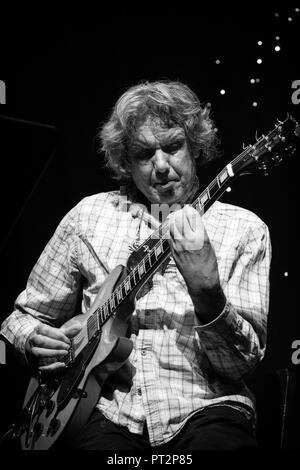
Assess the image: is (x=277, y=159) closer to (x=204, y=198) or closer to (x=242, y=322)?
(x=204, y=198)

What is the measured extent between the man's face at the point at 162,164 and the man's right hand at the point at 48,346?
1.62ft

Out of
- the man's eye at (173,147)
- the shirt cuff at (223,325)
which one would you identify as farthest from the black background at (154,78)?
the shirt cuff at (223,325)

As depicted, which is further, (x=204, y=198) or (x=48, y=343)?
(x=48, y=343)

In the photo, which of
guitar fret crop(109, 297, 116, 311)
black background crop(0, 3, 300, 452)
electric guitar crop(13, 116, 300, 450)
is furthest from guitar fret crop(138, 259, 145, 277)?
black background crop(0, 3, 300, 452)

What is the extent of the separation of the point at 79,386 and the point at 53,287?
42 centimetres

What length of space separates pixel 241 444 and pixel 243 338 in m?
0.28

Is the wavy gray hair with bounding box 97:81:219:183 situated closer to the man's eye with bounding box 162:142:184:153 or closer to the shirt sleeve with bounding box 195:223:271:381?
the man's eye with bounding box 162:142:184:153

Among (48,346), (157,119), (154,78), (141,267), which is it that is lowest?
(48,346)

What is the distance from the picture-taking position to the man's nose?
1968 mm

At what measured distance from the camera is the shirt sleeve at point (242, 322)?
1638 mm

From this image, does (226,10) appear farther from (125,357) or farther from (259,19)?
(125,357)

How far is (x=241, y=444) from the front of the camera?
1.51 metres

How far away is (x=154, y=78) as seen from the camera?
2471 millimetres

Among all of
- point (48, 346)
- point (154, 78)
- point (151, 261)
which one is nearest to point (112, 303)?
point (151, 261)
